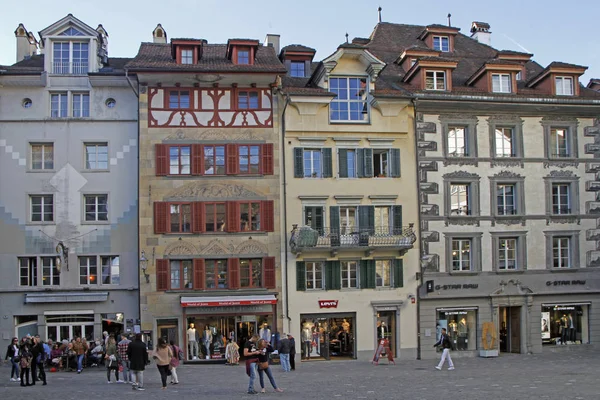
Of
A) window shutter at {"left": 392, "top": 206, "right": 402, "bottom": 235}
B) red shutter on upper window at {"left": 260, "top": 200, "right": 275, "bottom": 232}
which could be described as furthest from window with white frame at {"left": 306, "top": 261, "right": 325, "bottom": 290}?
window shutter at {"left": 392, "top": 206, "right": 402, "bottom": 235}

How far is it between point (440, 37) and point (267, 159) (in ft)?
45.2

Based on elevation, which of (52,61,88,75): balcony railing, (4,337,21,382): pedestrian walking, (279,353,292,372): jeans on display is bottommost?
(279,353,292,372): jeans on display

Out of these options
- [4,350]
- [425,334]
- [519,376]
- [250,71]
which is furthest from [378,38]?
[4,350]

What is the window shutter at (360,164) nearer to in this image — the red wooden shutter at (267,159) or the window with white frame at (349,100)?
the window with white frame at (349,100)

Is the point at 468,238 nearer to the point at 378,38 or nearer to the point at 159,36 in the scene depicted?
the point at 378,38

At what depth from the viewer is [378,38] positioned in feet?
138

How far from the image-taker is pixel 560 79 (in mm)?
38281

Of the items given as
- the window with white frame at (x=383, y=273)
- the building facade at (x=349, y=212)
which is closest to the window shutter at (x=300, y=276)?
the building facade at (x=349, y=212)

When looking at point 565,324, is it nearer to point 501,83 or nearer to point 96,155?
point 501,83

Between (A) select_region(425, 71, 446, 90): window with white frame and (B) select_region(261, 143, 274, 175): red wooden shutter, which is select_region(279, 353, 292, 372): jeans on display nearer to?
(B) select_region(261, 143, 274, 175): red wooden shutter

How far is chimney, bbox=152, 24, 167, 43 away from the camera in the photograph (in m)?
39.0

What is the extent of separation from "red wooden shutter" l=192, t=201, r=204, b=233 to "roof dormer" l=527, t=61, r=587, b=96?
18.0 meters

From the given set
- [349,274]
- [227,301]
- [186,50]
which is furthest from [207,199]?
[349,274]

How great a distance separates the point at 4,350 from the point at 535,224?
82.1 feet
